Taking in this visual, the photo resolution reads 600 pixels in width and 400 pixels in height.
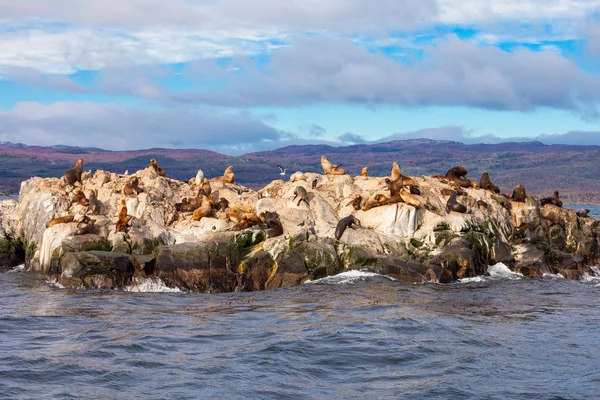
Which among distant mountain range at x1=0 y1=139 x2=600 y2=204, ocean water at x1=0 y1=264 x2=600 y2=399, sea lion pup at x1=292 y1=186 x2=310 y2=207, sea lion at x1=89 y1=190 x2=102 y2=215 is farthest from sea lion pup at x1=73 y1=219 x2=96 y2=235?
distant mountain range at x1=0 y1=139 x2=600 y2=204

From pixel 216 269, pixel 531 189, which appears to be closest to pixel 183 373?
pixel 216 269

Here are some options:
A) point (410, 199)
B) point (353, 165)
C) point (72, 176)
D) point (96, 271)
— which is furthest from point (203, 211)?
point (353, 165)

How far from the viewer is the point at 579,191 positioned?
144250mm

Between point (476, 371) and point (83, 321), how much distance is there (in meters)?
9.37

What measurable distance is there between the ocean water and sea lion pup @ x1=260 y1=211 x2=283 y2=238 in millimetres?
2502

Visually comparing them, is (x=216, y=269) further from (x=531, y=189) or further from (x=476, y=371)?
(x=531, y=189)

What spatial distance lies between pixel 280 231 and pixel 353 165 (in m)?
139

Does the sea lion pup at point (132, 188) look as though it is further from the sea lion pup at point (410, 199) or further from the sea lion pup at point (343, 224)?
the sea lion pup at point (410, 199)

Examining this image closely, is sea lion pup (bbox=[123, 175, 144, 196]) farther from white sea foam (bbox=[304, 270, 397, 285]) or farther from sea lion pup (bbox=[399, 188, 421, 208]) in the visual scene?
sea lion pup (bbox=[399, 188, 421, 208])

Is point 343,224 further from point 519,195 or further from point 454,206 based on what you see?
point 519,195

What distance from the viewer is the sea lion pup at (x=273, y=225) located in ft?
85.4

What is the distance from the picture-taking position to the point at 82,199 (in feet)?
96.8

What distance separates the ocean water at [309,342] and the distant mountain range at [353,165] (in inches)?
3538

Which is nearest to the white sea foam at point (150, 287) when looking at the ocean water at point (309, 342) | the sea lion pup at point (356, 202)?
→ the ocean water at point (309, 342)
